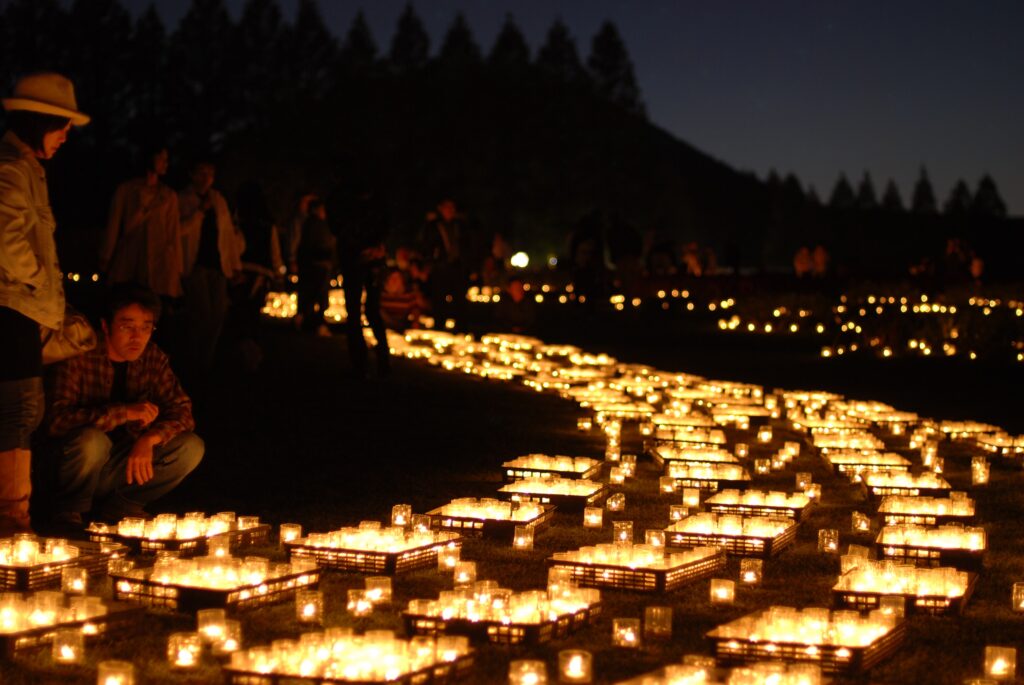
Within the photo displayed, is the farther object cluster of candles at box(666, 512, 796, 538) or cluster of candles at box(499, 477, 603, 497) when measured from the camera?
cluster of candles at box(499, 477, 603, 497)

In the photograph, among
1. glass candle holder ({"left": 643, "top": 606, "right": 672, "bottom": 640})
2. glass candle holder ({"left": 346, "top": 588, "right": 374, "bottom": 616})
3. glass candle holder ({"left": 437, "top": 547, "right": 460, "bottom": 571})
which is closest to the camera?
glass candle holder ({"left": 643, "top": 606, "right": 672, "bottom": 640})

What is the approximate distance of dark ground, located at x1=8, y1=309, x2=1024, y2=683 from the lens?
489 cm

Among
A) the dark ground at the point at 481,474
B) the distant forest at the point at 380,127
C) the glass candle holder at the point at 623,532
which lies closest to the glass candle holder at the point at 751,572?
the dark ground at the point at 481,474

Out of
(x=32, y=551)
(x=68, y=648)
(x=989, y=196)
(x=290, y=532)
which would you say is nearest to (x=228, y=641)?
(x=68, y=648)

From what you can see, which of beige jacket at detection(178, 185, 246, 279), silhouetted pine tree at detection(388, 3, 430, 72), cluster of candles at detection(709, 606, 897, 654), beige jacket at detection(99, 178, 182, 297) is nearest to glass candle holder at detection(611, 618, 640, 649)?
cluster of candles at detection(709, 606, 897, 654)

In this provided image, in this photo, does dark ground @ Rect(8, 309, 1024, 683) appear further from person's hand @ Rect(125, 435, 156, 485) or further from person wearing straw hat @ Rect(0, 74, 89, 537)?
person wearing straw hat @ Rect(0, 74, 89, 537)

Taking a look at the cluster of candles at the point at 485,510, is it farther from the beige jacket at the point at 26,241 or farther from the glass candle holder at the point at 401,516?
the beige jacket at the point at 26,241

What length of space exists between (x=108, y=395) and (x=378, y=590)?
84.5 inches

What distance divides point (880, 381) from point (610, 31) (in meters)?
67.5

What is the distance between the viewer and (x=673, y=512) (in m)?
6.83

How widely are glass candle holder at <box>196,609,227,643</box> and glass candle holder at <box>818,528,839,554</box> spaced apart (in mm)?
2737

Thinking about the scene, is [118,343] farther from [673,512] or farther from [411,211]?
[411,211]

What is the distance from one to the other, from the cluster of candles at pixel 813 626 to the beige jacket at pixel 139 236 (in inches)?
279

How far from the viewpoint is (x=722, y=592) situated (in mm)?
5477
